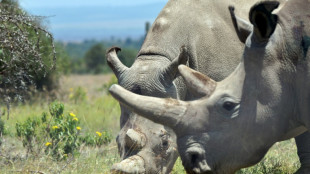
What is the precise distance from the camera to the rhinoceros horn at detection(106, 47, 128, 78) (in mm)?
7758

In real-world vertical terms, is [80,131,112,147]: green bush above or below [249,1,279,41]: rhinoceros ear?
below

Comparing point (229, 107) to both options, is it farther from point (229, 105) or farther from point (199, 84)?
point (199, 84)

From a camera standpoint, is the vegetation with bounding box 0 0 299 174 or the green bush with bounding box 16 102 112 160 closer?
the vegetation with bounding box 0 0 299 174

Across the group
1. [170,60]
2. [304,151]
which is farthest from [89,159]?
[304,151]

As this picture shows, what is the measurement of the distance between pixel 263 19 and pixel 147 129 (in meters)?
2.13

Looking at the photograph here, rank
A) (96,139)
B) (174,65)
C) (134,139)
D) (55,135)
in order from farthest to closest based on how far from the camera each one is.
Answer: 1. (96,139)
2. (55,135)
3. (174,65)
4. (134,139)

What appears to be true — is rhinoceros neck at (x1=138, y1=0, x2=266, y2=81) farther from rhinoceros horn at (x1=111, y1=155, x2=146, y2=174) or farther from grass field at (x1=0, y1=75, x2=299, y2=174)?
rhinoceros horn at (x1=111, y1=155, x2=146, y2=174)

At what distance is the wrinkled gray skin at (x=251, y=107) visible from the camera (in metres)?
5.52

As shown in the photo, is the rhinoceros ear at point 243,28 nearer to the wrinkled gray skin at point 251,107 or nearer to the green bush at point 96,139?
the wrinkled gray skin at point 251,107

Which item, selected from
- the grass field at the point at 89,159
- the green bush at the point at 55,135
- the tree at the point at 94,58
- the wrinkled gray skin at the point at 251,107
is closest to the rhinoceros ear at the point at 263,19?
the wrinkled gray skin at the point at 251,107

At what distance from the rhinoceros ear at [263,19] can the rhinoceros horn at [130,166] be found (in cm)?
190

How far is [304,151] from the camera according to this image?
23.9 feet

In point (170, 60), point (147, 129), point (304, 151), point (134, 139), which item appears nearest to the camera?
point (134, 139)

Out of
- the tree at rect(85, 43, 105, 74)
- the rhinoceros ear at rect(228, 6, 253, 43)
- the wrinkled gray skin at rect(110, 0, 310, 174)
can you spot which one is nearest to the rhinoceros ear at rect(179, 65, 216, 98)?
the wrinkled gray skin at rect(110, 0, 310, 174)
